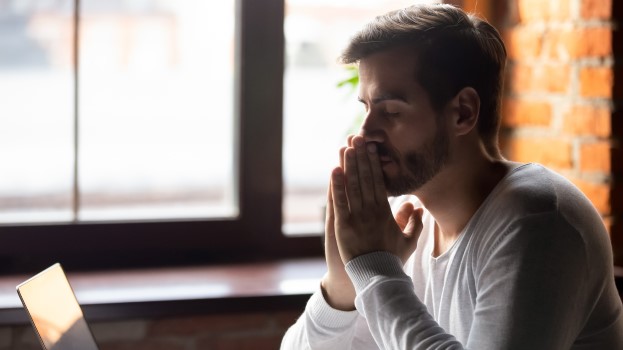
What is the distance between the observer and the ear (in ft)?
4.75

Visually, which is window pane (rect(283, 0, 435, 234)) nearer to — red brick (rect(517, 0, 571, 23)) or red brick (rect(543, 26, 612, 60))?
red brick (rect(517, 0, 571, 23))

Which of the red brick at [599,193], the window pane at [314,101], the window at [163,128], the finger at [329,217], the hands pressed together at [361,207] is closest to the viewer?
the hands pressed together at [361,207]

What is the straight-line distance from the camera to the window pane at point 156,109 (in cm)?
216

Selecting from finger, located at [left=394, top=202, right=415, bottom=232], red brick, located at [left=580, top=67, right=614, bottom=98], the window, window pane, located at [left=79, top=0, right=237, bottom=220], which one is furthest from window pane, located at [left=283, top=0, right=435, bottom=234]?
finger, located at [left=394, top=202, right=415, bottom=232]

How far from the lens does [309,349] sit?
5.28 feet

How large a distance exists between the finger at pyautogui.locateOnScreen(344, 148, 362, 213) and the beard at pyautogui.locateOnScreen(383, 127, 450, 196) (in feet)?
0.15

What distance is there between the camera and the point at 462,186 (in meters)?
1.48

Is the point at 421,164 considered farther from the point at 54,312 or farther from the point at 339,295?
the point at 54,312

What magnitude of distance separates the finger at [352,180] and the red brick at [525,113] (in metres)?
0.82

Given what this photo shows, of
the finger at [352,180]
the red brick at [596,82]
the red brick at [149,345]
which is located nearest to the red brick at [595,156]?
the red brick at [596,82]

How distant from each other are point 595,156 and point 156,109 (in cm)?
99

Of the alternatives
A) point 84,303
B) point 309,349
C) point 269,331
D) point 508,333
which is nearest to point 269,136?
point 269,331

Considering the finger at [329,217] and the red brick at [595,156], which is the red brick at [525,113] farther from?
the finger at [329,217]

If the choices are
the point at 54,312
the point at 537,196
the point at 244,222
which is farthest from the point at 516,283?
the point at 244,222
